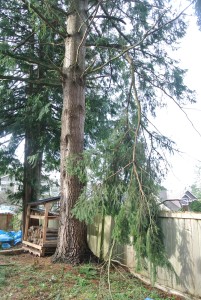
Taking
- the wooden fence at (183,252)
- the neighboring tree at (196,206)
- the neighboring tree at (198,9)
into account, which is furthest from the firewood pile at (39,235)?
the neighboring tree at (198,9)

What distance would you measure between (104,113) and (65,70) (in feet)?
9.19

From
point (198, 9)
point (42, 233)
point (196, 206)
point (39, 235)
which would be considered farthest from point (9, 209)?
point (198, 9)

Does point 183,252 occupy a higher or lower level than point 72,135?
lower

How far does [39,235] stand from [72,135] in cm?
265

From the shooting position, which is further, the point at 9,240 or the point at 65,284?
the point at 9,240

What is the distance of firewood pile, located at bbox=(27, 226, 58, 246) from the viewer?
246 inches

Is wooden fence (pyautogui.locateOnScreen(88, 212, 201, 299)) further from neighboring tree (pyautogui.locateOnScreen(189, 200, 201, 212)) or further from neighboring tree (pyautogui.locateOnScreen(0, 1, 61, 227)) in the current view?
neighboring tree (pyautogui.locateOnScreen(0, 1, 61, 227))

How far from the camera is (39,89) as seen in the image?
28.3 ft

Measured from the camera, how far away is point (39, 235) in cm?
639

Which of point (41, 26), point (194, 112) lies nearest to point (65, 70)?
point (41, 26)

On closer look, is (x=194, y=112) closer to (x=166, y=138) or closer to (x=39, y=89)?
(x=166, y=138)

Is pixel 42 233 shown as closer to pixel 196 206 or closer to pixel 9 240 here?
pixel 9 240

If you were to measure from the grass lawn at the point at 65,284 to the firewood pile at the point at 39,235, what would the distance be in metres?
1.14

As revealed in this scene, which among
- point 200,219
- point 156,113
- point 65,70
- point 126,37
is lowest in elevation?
point 200,219
